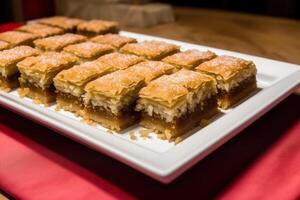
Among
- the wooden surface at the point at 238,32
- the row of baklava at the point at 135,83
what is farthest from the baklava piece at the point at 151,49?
the wooden surface at the point at 238,32

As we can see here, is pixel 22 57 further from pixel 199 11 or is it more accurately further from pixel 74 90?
pixel 199 11

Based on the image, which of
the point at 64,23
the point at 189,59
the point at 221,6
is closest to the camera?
the point at 189,59

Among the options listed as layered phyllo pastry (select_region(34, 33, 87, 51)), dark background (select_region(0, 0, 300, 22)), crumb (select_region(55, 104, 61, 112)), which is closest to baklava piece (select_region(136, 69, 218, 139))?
crumb (select_region(55, 104, 61, 112))

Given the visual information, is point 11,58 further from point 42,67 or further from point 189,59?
point 189,59

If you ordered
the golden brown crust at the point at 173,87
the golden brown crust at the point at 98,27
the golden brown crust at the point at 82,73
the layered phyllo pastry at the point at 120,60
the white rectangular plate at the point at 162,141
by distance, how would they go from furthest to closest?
1. the golden brown crust at the point at 98,27
2. the layered phyllo pastry at the point at 120,60
3. the golden brown crust at the point at 82,73
4. the golden brown crust at the point at 173,87
5. the white rectangular plate at the point at 162,141

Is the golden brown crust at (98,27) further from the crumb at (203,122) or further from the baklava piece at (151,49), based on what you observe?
the crumb at (203,122)

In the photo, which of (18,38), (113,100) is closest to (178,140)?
(113,100)
